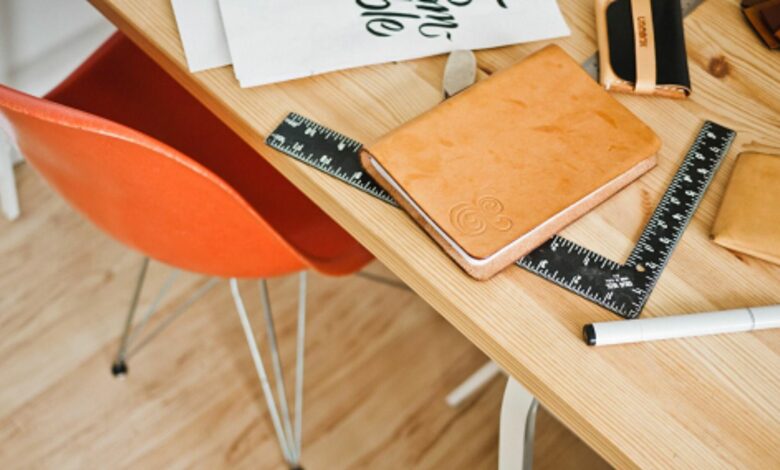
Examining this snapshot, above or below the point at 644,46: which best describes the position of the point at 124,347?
below

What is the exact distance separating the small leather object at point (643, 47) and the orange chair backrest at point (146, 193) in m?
0.43

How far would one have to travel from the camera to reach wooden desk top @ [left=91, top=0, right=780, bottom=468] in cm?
68

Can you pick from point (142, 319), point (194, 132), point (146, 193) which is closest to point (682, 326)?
point (146, 193)

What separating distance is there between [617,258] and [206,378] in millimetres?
920

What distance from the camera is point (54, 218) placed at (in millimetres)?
1601

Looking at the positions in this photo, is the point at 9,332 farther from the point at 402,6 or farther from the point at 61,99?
the point at 402,6

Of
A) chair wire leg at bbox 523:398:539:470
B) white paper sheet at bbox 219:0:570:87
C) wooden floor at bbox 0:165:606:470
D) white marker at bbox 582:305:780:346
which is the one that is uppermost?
white paper sheet at bbox 219:0:570:87

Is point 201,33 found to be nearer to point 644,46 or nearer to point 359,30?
point 359,30

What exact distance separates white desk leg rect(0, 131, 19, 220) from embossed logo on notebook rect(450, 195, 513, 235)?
1.10 meters

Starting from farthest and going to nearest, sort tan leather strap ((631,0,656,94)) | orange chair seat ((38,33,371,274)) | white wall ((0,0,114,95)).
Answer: white wall ((0,0,114,95)) → orange chair seat ((38,33,371,274)) → tan leather strap ((631,0,656,94))

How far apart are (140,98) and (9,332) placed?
0.59 m

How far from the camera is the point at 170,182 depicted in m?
0.81

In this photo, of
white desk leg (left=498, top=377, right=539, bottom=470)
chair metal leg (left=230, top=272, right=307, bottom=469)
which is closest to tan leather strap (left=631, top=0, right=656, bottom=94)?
white desk leg (left=498, top=377, right=539, bottom=470)

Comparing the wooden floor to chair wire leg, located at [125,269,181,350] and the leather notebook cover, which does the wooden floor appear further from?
the leather notebook cover
